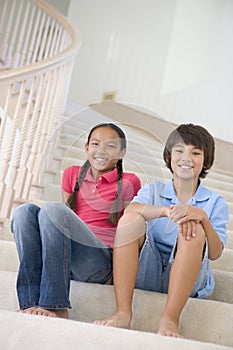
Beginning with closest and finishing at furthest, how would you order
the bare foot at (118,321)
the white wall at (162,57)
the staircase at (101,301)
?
the staircase at (101,301) → the bare foot at (118,321) → the white wall at (162,57)

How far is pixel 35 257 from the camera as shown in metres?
1.26

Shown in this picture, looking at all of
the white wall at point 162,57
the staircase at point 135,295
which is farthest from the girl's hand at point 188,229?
the white wall at point 162,57

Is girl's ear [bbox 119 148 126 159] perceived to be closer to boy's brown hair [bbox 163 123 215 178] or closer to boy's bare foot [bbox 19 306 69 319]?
boy's brown hair [bbox 163 123 215 178]

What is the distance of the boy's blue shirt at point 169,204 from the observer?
4.07ft

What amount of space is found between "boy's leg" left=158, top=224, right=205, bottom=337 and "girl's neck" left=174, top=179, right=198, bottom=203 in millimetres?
75

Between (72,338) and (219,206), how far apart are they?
52cm

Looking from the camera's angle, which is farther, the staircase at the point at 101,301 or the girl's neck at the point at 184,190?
the girl's neck at the point at 184,190

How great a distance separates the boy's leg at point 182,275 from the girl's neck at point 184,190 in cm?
8

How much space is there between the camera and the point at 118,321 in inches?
46.9

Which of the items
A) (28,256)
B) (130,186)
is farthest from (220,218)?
(28,256)

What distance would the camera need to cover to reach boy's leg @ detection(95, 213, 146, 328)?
4.02 ft

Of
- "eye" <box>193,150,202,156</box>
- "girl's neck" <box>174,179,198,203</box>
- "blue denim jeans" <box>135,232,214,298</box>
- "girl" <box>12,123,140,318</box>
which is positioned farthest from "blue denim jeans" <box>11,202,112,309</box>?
"eye" <box>193,150,202,156</box>

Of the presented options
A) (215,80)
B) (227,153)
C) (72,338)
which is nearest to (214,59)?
(215,80)

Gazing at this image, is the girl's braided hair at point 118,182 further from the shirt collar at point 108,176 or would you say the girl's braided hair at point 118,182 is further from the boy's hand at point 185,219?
the boy's hand at point 185,219
